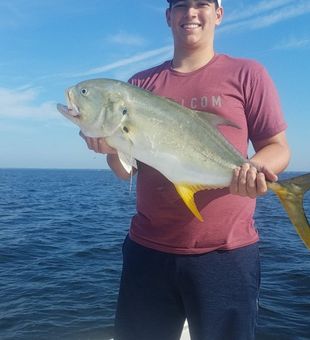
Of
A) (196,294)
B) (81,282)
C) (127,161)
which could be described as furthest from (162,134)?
(81,282)

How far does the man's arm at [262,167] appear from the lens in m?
3.02

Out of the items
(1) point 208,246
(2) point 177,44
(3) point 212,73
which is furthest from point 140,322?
(2) point 177,44

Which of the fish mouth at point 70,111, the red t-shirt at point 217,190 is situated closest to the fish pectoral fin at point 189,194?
the red t-shirt at point 217,190

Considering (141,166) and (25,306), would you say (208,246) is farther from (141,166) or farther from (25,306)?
(25,306)

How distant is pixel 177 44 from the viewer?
379 cm

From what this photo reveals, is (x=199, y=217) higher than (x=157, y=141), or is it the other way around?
(x=157, y=141)

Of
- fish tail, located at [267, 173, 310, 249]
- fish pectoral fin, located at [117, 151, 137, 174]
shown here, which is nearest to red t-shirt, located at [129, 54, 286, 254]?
Result: fish pectoral fin, located at [117, 151, 137, 174]

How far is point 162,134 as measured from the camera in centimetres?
326

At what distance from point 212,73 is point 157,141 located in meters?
0.84

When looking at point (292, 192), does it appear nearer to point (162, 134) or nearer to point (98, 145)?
point (162, 134)

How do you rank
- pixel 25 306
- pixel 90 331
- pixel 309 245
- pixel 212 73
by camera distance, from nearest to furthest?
pixel 309 245 → pixel 212 73 → pixel 90 331 → pixel 25 306

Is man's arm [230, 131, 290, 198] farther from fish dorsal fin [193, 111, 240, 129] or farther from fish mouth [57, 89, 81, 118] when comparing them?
fish mouth [57, 89, 81, 118]

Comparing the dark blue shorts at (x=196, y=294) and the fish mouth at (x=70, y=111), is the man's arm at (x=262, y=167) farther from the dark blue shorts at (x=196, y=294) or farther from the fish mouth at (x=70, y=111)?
the fish mouth at (x=70, y=111)

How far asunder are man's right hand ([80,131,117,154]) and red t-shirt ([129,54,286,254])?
0.42 metres
